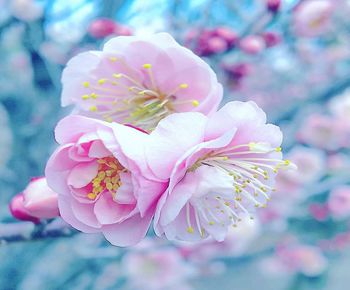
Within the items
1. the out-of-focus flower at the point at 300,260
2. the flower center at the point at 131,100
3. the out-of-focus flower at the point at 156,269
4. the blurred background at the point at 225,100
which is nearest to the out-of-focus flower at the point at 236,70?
the blurred background at the point at 225,100

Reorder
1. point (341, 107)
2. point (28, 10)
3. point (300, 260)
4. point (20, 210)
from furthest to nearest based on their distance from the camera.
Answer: point (300, 260) → point (341, 107) → point (28, 10) → point (20, 210)

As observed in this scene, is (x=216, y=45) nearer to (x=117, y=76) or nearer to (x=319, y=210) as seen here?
(x=117, y=76)

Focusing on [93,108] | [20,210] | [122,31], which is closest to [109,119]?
[93,108]

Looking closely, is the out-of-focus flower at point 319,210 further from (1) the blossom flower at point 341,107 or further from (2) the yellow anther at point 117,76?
(2) the yellow anther at point 117,76

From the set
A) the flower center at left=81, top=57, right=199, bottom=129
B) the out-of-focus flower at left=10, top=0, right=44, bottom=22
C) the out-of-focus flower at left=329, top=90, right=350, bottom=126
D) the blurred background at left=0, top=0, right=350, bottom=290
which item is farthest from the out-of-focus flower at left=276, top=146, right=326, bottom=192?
the flower center at left=81, top=57, right=199, bottom=129

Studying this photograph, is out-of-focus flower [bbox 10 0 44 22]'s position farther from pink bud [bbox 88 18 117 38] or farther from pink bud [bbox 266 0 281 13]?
pink bud [bbox 266 0 281 13]
